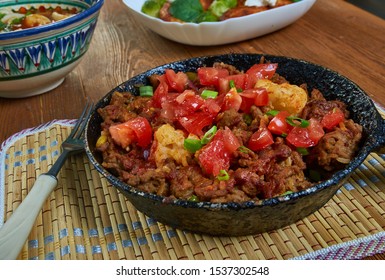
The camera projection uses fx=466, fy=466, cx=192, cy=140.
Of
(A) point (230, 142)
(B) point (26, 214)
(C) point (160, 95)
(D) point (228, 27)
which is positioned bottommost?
(B) point (26, 214)

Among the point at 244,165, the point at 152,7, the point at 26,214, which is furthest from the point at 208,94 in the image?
the point at 152,7

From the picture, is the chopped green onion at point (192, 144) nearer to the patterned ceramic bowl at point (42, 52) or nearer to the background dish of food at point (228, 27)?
the patterned ceramic bowl at point (42, 52)

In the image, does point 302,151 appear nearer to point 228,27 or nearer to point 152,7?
point 228,27

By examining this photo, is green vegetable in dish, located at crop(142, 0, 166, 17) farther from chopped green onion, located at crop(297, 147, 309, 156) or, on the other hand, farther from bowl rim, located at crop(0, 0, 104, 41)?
chopped green onion, located at crop(297, 147, 309, 156)

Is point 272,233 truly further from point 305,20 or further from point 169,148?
point 305,20

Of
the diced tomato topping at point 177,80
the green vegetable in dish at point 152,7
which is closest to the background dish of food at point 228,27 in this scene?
the green vegetable in dish at point 152,7
